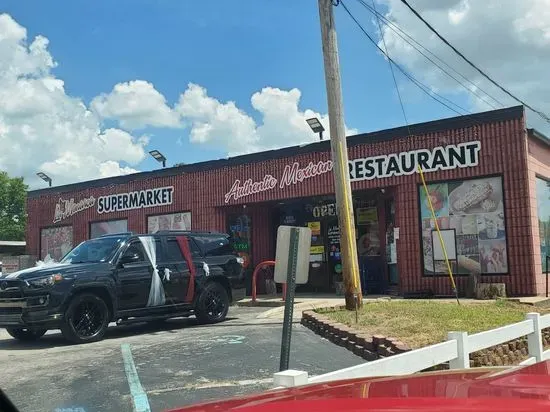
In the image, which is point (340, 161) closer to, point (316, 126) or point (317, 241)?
point (316, 126)

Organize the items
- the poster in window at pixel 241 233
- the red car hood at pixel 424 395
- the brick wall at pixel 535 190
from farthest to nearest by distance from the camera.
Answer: the poster in window at pixel 241 233 < the brick wall at pixel 535 190 < the red car hood at pixel 424 395

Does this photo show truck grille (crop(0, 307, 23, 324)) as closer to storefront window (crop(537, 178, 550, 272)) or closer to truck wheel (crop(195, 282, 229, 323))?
truck wheel (crop(195, 282, 229, 323))

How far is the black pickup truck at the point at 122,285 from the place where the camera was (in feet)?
34.0

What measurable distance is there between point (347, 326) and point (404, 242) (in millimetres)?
7489

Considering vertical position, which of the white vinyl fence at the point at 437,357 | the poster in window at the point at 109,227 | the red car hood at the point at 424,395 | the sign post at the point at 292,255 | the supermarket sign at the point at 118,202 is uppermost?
the supermarket sign at the point at 118,202

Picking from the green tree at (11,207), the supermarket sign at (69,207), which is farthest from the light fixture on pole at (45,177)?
the green tree at (11,207)

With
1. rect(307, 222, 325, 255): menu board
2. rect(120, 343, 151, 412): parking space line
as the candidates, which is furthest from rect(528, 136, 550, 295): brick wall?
rect(120, 343, 151, 412): parking space line

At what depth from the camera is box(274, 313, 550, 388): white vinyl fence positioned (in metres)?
3.71

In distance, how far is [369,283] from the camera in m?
19.1

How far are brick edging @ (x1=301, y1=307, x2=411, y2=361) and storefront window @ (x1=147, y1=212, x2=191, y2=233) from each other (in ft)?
37.2

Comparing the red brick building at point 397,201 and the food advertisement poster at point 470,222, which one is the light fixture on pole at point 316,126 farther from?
the food advertisement poster at point 470,222

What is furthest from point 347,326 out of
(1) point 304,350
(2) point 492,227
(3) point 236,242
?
(3) point 236,242

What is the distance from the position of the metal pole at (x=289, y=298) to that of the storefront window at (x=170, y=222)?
55.3 ft

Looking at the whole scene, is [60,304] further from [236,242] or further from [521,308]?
[236,242]
